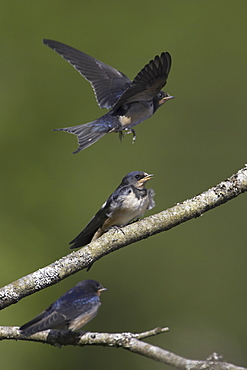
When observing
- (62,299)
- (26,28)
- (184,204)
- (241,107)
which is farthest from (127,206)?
(26,28)

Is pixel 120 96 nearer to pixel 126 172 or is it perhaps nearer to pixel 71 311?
pixel 71 311

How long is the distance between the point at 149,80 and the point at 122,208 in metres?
0.65

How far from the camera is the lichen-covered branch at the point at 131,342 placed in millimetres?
1619

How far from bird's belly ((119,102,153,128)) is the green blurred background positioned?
4.69 feet

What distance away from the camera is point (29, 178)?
5.03 meters

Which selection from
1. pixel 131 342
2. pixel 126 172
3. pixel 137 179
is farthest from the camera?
pixel 126 172

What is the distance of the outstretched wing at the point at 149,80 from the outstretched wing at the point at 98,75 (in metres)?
0.50

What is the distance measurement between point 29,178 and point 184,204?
294cm

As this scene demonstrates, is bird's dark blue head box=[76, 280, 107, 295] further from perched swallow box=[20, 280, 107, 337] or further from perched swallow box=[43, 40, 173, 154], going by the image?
perched swallow box=[43, 40, 173, 154]

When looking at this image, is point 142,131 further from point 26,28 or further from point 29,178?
point 26,28

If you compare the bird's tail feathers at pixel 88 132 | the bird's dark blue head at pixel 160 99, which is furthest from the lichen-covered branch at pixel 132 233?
the bird's dark blue head at pixel 160 99

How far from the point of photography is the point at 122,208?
302 centimetres

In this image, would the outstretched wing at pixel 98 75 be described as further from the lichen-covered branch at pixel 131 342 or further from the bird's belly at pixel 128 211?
the lichen-covered branch at pixel 131 342

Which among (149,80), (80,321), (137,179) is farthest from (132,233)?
(149,80)
